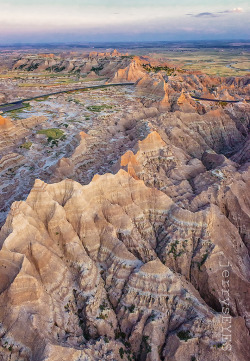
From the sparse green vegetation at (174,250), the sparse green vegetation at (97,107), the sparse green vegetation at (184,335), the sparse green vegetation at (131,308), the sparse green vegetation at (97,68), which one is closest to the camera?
the sparse green vegetation at (184,335)

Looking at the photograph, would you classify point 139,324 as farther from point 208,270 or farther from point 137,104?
point 137,104

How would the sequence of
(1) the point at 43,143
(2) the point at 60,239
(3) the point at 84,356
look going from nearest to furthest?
(3) the point at 84,356
(2) the point at 60,239
(1) the point at 43,143

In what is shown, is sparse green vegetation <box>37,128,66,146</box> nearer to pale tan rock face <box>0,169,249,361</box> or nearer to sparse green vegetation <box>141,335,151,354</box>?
pale tan rock face <box>0,169,249,361</box>

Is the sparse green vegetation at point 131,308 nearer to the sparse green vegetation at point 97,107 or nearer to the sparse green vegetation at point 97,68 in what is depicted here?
the sparse green vegetation at point 97,107

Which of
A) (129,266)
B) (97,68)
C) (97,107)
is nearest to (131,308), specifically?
(129,266)

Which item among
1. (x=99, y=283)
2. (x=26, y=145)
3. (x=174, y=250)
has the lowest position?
(x=174, y=250)

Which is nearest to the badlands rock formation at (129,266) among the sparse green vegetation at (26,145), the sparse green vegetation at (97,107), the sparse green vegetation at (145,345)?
the sparse green vegetation at (145,345)

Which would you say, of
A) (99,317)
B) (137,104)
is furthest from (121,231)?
(137,104)

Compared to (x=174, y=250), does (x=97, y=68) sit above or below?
above

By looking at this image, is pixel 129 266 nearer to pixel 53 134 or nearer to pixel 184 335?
pixel 184 335
